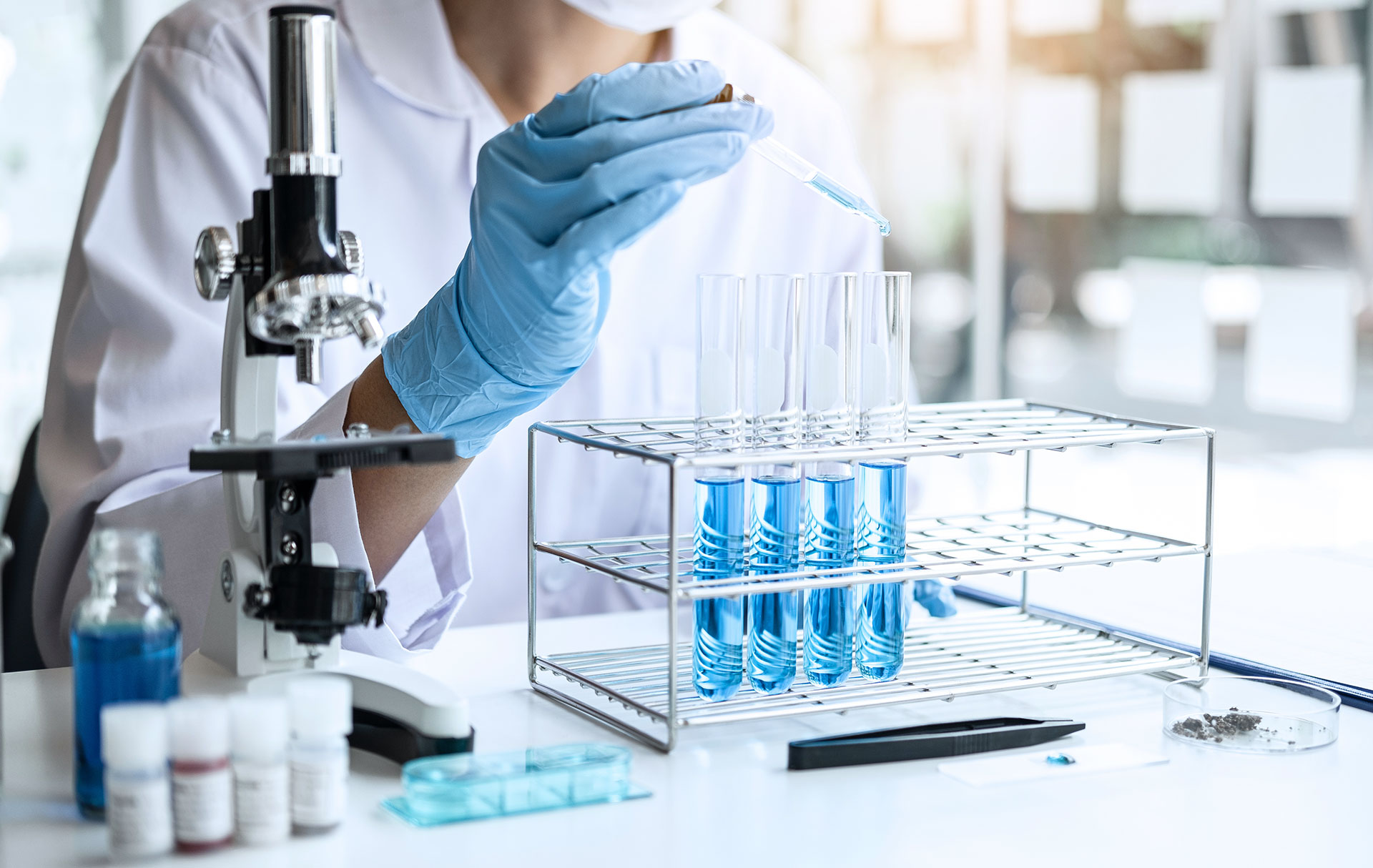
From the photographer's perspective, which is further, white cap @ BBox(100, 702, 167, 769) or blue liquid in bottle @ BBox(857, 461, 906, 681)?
blue liquid in bottle @ BBox(857, 461, 906, 681)

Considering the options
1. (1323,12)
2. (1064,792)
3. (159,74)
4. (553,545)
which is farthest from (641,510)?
(1323,12)

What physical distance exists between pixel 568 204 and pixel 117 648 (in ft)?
1.83

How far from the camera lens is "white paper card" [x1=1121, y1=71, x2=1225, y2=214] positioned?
4.91 meters

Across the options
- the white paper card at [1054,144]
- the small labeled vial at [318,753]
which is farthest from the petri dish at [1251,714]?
the white paper card at [1054,144]

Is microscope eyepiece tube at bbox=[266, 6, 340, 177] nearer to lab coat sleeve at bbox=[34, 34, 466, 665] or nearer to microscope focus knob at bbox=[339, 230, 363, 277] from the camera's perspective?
microscope focus knob at bbox=[339, 230, 363, 277]

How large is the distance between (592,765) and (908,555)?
1.47 ft

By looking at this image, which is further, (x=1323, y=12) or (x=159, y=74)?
(x=1323, y=12)

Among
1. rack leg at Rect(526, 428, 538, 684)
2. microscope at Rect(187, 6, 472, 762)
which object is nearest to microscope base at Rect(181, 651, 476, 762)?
microscope at Rect(187, 6, 472, 762)

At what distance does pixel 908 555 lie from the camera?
1.38 m

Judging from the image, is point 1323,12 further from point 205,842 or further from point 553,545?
point 205,842

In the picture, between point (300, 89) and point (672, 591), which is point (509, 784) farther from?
point (300, 89)

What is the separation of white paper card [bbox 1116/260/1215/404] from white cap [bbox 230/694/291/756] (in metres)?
4.60

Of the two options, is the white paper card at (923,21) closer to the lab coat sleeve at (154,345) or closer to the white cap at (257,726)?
the lab coat sleeve at (154,345)

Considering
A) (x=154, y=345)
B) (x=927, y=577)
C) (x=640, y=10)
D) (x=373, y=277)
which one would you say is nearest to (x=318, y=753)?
(x=927, y=577)
